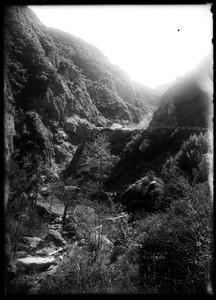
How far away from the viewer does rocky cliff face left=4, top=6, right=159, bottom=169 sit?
65875 millimetres

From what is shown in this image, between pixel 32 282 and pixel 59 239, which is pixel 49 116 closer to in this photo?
pixel 59 239

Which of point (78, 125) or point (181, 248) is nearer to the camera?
point (181, 248)

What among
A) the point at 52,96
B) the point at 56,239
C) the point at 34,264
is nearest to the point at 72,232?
the point at 56,239

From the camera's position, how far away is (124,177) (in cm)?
4200

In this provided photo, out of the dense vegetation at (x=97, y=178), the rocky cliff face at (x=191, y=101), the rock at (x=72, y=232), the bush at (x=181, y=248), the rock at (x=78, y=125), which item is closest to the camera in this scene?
the bush at (x=181, y=248)

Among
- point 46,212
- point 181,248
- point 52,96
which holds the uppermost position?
point 52,96

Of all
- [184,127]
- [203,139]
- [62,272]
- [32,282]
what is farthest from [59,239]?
[184,127]

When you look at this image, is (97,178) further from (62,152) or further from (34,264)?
(62,152)

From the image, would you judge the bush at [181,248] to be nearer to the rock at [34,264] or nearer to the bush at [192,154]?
the rock at [34,264]

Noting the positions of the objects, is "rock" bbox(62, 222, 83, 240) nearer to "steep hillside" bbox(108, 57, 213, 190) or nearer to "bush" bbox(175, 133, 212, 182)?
"steep hillside" bbox(108, 57, 213, 190)

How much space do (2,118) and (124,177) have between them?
131ft

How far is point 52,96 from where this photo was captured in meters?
74.0

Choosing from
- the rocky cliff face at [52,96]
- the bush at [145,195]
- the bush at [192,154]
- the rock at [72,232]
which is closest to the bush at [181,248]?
the bush at [145,195]

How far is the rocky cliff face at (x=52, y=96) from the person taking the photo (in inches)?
2594
